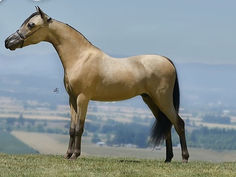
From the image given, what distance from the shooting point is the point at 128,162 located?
11.6m

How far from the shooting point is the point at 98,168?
34.4 ft

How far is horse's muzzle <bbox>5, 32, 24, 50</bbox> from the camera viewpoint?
11.6 metres

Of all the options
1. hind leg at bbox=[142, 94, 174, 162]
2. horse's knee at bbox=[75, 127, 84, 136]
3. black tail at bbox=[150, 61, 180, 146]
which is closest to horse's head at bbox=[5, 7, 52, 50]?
horse's knee at bbox=[75, 127, 84, 136]

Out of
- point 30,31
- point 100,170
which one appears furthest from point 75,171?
point 30,31

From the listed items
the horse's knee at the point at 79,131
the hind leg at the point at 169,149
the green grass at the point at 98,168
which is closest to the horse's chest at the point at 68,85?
the horse's knee at the point at 79,131

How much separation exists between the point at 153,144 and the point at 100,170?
79.2 inches

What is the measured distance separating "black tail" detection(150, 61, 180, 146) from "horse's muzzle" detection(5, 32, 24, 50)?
3.00 metres

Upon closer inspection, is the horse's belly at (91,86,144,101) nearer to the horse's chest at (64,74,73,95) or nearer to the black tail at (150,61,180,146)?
the horse's chest at (64,74,73,95)

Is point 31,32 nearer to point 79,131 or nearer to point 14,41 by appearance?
point 14,41

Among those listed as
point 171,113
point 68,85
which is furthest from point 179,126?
point 68,85

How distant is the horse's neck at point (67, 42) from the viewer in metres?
11.5

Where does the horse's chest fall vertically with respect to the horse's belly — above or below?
above

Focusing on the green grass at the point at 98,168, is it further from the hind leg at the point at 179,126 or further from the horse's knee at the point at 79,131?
the horse's knee at the point at 79,131

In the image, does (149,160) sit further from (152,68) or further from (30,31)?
(30,31)
